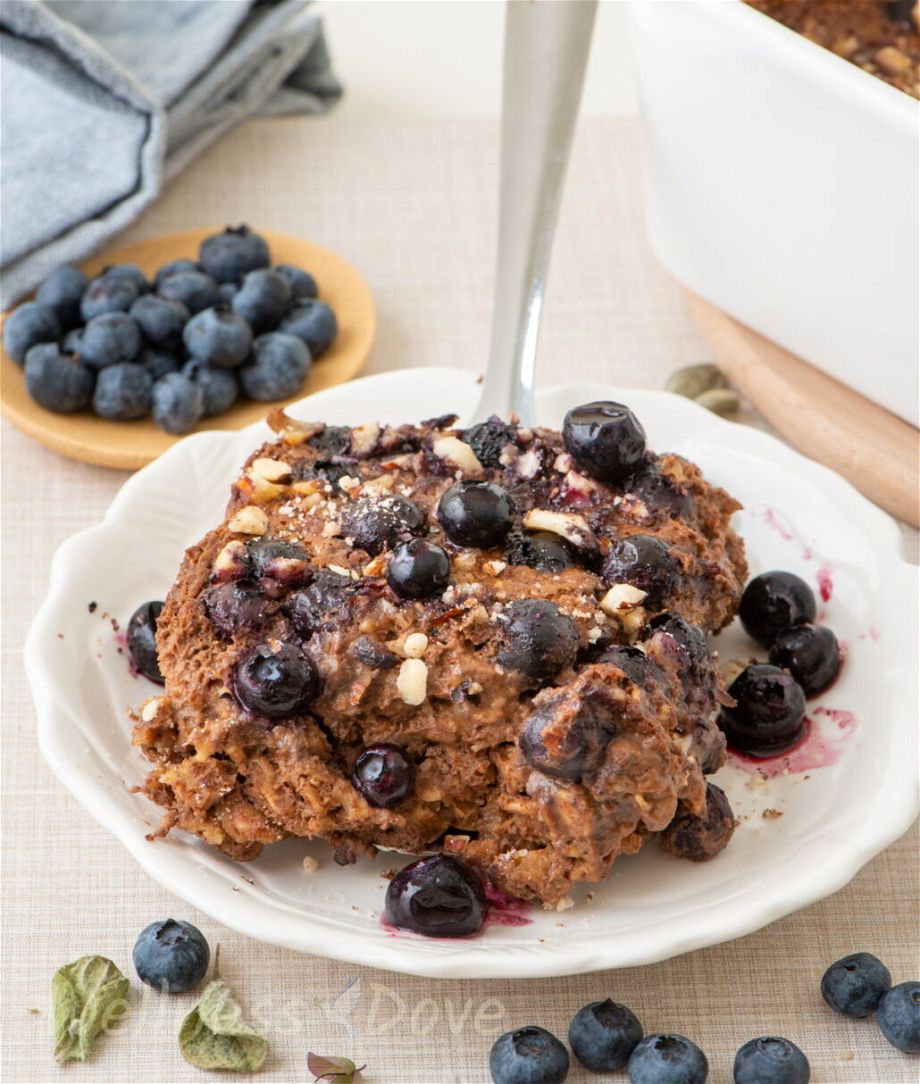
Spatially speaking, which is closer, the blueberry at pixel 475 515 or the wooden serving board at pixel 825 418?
the blueberry at pixel 475 515

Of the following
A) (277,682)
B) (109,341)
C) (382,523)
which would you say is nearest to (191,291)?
(109,341)

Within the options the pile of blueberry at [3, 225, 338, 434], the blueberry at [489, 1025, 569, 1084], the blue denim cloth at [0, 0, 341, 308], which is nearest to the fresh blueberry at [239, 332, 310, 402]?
the pile of blueberry at [3, 225, 338, 434]

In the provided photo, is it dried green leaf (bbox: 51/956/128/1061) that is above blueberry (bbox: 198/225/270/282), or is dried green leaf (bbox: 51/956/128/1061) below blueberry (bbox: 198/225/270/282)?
below

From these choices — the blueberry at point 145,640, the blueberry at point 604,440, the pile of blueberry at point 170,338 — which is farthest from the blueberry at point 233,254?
the blueberry at point 604,440

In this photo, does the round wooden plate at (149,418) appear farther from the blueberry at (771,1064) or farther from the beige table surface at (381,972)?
the blueberry at (771,1064)

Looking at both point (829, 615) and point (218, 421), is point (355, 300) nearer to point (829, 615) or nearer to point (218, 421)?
point (218, 421)

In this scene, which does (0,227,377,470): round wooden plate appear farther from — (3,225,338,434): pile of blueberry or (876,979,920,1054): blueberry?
(876,979,920,1054): blueberry

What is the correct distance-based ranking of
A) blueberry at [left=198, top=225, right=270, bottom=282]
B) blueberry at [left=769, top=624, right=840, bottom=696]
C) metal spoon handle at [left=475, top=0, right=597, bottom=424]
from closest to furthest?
blueberry at [left=769, top=624, right=840, bottom=696] → metal spoon handle at [left=475, top=0, right=597, bottom=424] → blueberry at [left=198, top=225, right=270, bottom=282]
